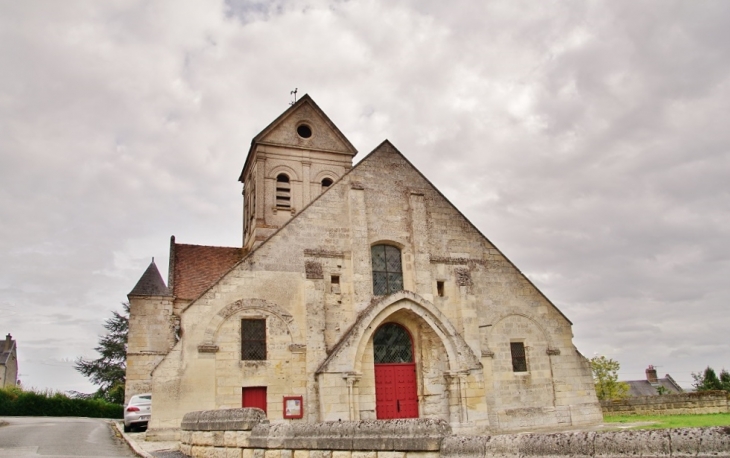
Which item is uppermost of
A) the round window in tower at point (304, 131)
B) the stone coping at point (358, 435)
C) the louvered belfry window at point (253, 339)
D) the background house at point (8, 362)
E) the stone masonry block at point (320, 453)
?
the round window in tower at point (304, 131)

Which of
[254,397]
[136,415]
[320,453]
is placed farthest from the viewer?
[136,415]

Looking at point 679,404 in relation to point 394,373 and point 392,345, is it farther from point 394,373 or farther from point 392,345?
point 392,345

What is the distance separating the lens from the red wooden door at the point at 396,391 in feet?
56.0

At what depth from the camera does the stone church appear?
51.1 ft

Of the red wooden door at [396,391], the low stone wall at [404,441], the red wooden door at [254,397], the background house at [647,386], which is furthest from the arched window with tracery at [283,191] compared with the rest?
the background house at [647,386]

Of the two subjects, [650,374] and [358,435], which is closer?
[358,435]

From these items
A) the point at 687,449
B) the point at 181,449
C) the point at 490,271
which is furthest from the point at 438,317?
the point at 687,449

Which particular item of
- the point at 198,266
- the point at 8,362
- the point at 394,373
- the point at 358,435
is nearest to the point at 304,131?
the point at 198,266

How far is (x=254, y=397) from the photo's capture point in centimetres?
1561

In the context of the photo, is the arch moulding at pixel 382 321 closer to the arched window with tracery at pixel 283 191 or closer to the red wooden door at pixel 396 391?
the red wooden door at pixel 396 391

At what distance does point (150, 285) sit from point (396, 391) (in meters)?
10.8

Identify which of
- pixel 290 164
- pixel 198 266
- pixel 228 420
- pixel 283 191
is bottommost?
pixel 228 420

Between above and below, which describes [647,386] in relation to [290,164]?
below

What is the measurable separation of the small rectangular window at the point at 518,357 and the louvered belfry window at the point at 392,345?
3.54m
